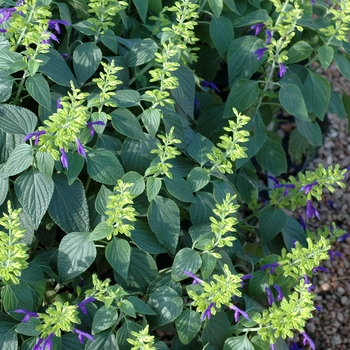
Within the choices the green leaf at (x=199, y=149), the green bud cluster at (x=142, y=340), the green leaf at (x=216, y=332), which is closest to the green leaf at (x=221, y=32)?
the green leaf at (x=199, y=149)

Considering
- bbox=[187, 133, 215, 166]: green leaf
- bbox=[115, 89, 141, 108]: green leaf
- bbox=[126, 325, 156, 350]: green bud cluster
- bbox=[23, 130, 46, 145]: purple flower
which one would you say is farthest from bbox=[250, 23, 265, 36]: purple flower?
bbox=[126, 325, 156, 350]: green bud cluster

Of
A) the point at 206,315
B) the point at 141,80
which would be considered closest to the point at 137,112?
the point at 141,80

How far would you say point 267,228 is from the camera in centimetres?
226

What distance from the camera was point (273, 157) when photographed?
2621 millimetres

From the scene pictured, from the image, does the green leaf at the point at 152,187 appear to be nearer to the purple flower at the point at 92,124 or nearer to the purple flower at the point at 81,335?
the purple flower at the point at 92,124

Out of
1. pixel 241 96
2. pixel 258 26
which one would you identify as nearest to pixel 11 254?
pixel 241 96

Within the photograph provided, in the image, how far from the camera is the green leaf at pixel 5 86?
1.85m

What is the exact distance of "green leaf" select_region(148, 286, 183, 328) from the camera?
180 cm

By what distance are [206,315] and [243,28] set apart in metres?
1.53

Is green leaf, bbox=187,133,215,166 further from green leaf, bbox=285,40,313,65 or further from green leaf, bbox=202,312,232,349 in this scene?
green leaf, bbox=285,40,313,65

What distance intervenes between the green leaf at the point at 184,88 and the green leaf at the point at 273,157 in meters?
0.50

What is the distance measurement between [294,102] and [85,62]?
2.59 feet

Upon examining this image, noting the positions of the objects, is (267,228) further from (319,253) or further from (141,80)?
(141,80)

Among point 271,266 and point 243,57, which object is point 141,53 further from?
point 271,266
